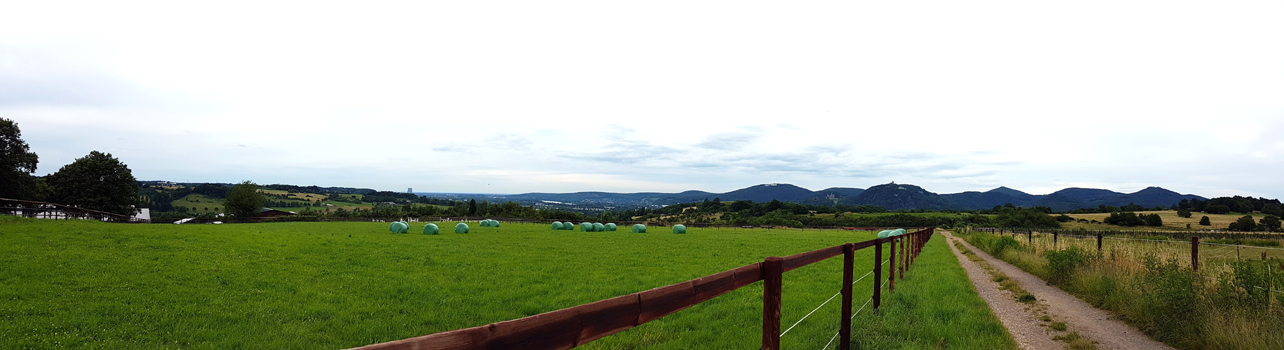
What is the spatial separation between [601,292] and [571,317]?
950 centimetres

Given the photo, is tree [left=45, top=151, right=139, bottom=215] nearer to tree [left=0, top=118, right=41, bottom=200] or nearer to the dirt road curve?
tree [left=0, top=118, right=41, bottom=200]

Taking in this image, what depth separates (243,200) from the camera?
86875 mm

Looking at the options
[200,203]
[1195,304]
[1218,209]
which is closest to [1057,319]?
[1195,304]

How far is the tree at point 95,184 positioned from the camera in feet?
172

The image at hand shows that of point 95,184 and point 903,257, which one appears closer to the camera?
point 903,257

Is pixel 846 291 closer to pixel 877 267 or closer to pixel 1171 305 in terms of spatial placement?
pixel 877 267

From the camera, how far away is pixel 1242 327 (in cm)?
592

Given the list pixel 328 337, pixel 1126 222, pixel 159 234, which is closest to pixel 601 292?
pixel 328 337

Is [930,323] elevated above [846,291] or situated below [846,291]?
below

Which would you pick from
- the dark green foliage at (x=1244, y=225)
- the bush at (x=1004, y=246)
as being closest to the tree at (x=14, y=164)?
the bush at (x=1004, y=246)

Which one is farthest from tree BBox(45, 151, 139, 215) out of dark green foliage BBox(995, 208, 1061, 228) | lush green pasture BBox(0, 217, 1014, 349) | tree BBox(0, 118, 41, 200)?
dark green foliage BBox(995, 208, 1061, 228)

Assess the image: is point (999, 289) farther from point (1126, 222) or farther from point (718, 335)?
point (1126, 222)

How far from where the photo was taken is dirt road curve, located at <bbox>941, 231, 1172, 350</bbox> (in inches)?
270

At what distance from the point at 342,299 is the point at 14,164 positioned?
51.5 meters
